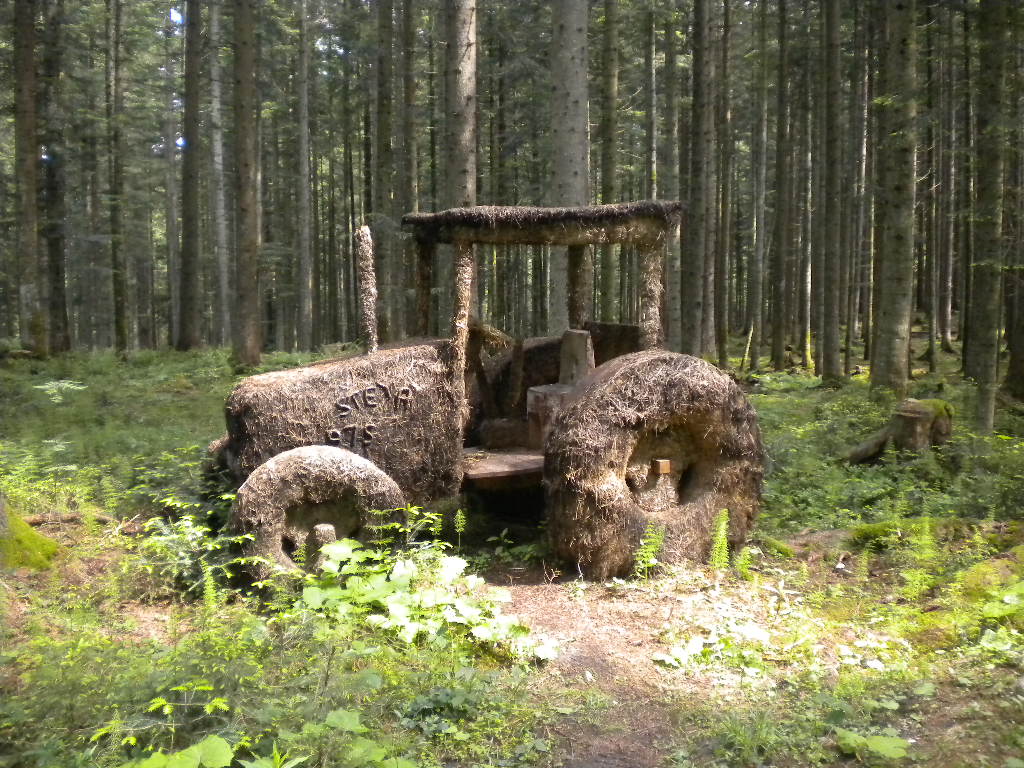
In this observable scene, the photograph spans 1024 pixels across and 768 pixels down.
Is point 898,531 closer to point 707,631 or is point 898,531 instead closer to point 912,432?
point 707,631

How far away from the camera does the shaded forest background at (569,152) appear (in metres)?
11.1

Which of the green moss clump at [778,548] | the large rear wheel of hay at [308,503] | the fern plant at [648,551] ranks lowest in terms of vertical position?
the green moss clump at [778,548]

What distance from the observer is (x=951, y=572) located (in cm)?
529

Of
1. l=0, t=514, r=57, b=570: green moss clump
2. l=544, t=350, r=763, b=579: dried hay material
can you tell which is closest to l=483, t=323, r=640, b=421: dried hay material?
l=544, t=350, r=763, b=579: dried hay material

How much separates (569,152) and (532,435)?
525 centimetres

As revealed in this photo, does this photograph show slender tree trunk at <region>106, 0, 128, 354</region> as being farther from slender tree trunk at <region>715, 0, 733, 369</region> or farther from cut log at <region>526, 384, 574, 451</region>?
cut log at <region>526, 384, 574, 451</region>

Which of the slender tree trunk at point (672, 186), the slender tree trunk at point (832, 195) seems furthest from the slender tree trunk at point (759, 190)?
the slender tree trunk at point (832, 195)

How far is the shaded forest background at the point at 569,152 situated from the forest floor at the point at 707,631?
3071mm

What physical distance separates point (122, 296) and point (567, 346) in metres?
17.4

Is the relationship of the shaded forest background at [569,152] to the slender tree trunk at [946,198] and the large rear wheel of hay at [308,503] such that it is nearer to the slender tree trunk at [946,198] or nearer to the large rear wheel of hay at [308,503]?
the slender tree trunk at [946,198]

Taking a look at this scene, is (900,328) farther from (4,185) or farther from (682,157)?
(4,185)

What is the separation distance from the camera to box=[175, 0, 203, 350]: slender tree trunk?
18234mm

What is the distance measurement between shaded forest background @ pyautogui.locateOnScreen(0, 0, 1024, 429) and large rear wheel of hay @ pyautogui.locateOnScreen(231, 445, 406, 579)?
2.42 metres

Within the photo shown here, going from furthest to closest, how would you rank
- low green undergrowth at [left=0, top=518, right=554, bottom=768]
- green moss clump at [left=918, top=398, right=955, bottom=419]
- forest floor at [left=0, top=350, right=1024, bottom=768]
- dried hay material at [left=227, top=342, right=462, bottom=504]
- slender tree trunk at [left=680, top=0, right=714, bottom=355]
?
1. slender tree trunk at [left=680, top=0, right=714, bottom=355]
2. green moss clump at [left=918, top=398, right=955, bottom=419]
3. dried hay material at [left=227, top=342, right=462, bottom=504]
4. forest floor at [left=0, top=350, right=1024, bottom=768]
5. low green undergrowth at [left=0, top=518, right=554, bottom=768]
